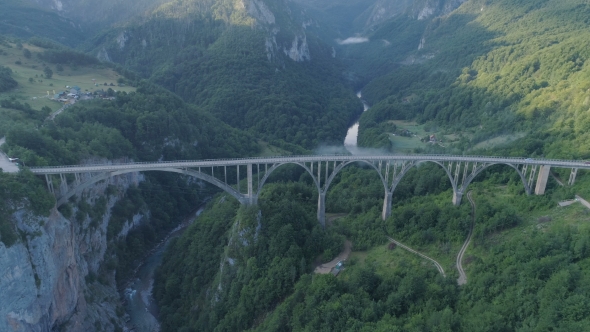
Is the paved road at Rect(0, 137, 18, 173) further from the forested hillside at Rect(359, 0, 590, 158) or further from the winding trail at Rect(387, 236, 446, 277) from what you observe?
the forested hillside at Rect(359, 0, 590, 158)

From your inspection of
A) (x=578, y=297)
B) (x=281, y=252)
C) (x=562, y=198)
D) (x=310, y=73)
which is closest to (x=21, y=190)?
(x=281, y=252)

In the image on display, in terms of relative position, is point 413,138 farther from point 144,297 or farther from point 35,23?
point 35,23

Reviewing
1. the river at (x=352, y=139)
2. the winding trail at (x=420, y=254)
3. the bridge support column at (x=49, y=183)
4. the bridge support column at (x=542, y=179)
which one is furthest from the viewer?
the river at (x=352, y=139)

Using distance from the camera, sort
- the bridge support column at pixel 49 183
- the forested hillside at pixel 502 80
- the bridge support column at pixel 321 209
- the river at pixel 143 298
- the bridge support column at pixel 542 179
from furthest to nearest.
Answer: the forested hillside at pixel 502 80, the bridge support column at pixel 321 209, the river at pixel 143 298, the bridge support column at pixel 542 179, the bridge support column at pixel 49 183

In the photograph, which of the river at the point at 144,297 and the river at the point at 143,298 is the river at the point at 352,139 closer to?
the river at the point at 144,297

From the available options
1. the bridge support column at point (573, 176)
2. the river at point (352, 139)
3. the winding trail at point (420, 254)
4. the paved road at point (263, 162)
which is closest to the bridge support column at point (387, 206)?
the winding trail at point (420, 254)

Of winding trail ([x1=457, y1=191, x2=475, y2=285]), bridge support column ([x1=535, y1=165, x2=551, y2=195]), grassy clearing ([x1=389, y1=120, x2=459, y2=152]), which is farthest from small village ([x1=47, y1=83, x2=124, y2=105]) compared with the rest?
bridge support column ([x1=535, y1=165, x2=551, y2=195])
